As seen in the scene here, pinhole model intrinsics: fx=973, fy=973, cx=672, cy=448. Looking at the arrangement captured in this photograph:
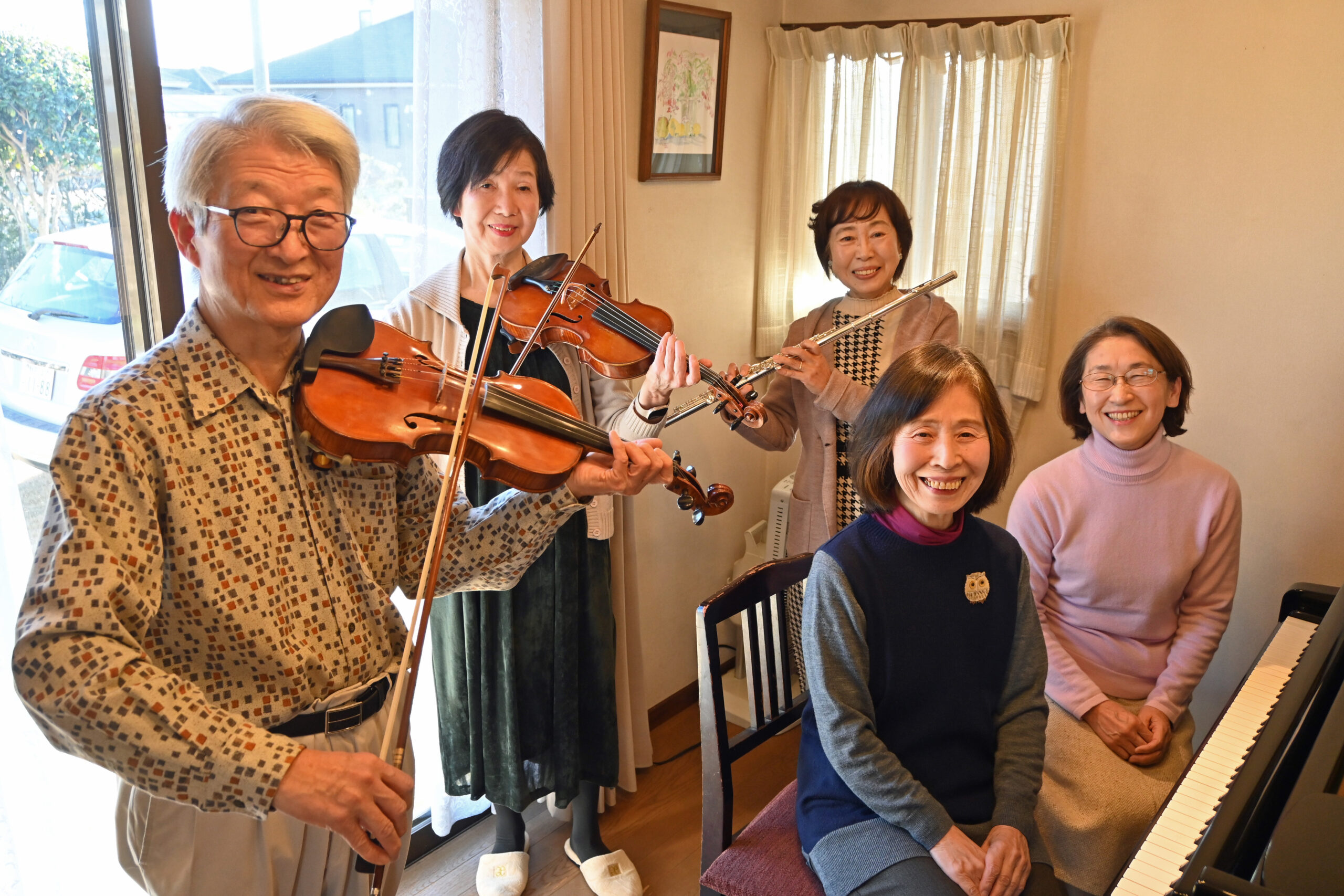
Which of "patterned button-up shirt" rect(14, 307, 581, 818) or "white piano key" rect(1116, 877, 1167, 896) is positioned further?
"white piano key" rect(1116, 877, 1167, 896)

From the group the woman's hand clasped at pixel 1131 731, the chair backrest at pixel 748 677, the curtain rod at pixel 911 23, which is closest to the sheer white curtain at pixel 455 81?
the chair backrest at pixel 748 677

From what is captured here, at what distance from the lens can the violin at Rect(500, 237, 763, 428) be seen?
175cm

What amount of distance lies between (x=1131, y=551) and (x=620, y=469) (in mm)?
1002

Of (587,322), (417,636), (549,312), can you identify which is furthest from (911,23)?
(417,636)

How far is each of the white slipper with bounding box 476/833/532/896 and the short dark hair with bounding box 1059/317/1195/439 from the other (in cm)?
146

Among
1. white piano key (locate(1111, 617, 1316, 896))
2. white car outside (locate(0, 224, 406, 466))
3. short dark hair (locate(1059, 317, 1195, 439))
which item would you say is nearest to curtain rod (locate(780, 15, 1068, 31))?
short dark hair (locate(1059, 317, 1195, 439))

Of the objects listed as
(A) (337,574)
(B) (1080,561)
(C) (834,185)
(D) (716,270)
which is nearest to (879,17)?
(C) (834,185)

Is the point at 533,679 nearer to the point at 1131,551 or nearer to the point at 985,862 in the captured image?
the point at 985,862

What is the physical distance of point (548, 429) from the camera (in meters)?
1.35

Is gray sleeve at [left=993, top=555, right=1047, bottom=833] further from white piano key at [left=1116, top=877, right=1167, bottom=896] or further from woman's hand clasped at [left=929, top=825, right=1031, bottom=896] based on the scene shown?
white piano key at [left=1116, top=877, right=1167, bottom=896]

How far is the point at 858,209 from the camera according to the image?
6.92 feet

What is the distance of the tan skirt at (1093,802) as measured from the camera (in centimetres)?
151

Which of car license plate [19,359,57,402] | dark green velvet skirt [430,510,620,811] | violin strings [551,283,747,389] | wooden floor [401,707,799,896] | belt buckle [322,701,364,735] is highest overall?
Result: violin strings [551,283,747,389]

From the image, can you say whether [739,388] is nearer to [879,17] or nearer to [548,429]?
[548,429]
